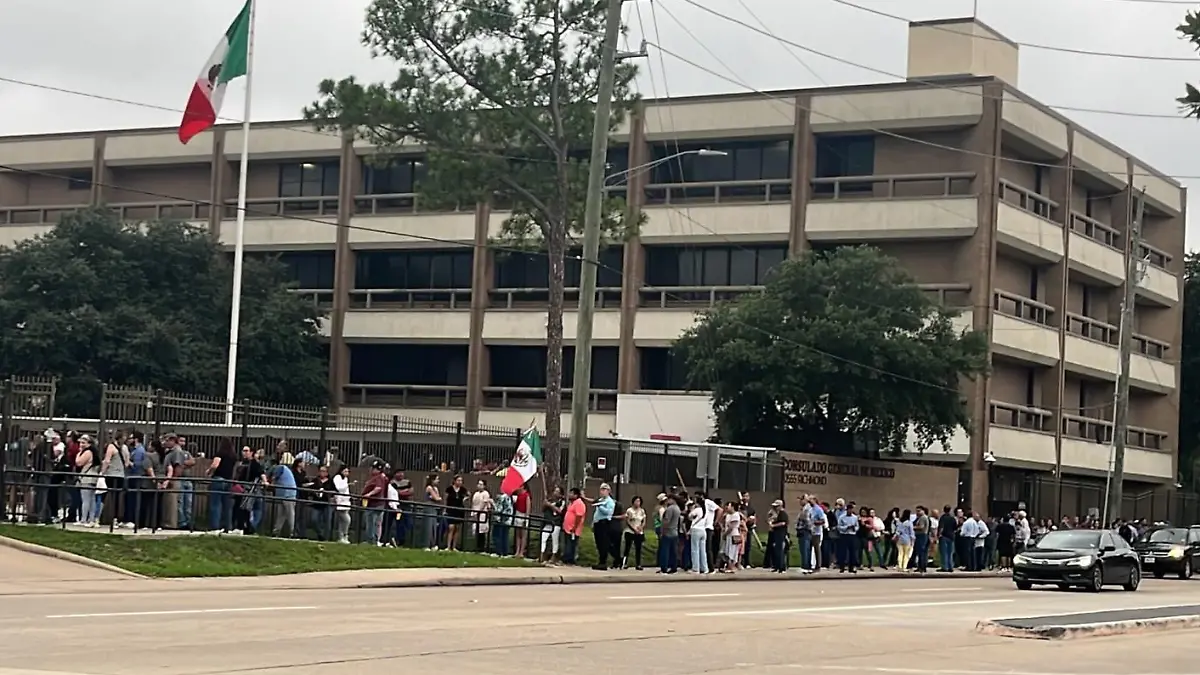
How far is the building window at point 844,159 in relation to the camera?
57219 mm

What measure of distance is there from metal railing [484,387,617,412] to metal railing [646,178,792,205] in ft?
22.4

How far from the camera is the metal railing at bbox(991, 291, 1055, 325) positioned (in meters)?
56.0

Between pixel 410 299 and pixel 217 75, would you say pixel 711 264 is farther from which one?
pixel 217 75

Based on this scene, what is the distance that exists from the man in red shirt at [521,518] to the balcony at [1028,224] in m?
25.6

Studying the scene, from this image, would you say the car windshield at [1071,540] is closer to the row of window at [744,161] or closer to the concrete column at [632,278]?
the row of window at [744,161]

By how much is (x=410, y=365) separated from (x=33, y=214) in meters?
16.8

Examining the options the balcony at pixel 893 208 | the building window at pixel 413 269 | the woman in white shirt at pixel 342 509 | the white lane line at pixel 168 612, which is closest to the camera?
the white lane line at pixel 168 612

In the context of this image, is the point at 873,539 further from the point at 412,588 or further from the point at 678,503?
the point at 412,588

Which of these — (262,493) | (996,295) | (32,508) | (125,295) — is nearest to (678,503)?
(262,493)

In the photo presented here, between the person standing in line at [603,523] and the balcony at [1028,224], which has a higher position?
the balcony at [1028,224]

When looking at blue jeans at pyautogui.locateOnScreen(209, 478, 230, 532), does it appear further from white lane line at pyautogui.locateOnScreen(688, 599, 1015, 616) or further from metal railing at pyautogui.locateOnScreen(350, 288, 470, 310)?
metal railing at pyautogui.locateOnScreen(350, 288, 470, 310)

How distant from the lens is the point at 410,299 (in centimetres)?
6353

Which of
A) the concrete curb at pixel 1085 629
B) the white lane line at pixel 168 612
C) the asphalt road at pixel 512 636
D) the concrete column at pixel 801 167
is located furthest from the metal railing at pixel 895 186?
the white lane line at pixel 168 612

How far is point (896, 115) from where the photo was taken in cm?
5559
